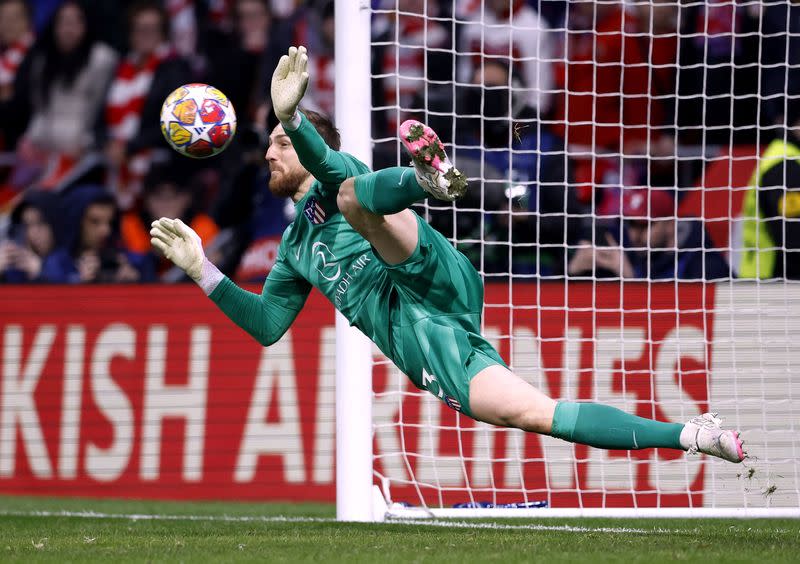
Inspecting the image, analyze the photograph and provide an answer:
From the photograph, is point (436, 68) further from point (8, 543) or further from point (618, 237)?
point (8, 543)

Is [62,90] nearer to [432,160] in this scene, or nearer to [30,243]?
[30,243]

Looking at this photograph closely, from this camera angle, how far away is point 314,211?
5238mm

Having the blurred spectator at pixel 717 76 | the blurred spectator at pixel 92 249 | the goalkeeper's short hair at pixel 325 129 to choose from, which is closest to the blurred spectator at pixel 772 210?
the blurred spectator at pixel 717 76

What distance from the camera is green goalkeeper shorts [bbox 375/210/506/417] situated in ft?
15.8

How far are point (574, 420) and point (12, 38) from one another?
8.85m

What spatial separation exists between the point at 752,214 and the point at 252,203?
442 centimetres

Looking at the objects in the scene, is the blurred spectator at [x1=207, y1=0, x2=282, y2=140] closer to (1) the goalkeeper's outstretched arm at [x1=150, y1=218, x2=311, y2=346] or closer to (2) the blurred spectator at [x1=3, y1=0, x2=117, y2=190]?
(2) the blurred spectator at [x1=3, y1=0, x2=117, y2=190]

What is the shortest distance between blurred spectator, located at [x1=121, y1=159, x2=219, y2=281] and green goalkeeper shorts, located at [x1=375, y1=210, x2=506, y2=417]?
5807mm

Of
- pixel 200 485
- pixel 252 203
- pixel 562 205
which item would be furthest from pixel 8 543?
pixel 252 203

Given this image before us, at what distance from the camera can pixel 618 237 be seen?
8570mm

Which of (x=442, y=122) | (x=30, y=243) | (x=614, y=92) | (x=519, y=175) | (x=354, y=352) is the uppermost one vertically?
(x=614, y=92)

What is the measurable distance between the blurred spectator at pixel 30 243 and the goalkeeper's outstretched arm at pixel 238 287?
501 centimetres

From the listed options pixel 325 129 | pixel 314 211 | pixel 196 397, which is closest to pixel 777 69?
pixel 196 397

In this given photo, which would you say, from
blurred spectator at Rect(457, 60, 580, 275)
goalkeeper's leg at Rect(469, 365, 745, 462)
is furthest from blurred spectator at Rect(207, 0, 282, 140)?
goalkeeper's leg at Rect(469, 365, 745, 462)
